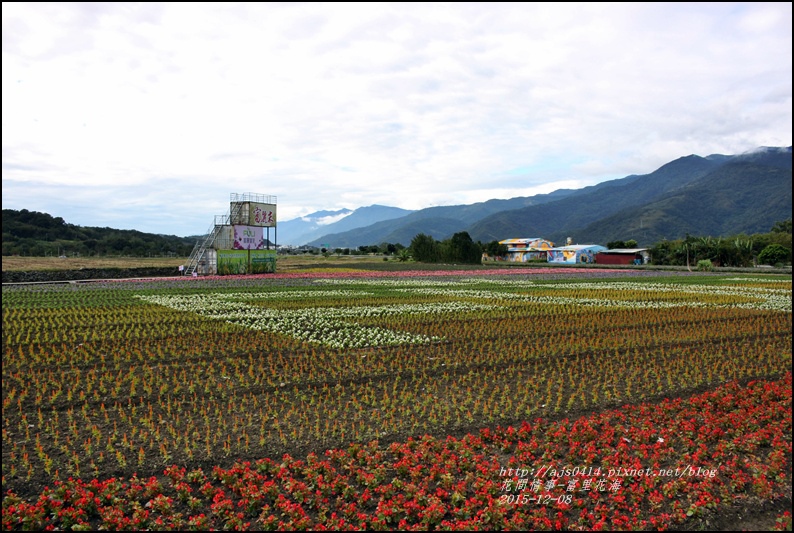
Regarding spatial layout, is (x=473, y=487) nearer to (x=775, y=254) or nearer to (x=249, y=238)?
(x=249, y=238)

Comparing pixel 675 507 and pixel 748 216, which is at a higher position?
pixel 748 216

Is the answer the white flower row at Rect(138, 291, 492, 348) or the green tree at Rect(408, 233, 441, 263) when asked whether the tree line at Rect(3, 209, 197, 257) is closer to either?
the green tree at Rect(408, 233, 441, 263)

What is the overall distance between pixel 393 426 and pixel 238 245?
39.2m

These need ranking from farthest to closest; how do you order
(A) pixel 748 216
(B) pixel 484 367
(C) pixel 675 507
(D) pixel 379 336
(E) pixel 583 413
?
(A) pixel 748 216, (D) pixel 379 336, (B) pixel 484 367, (E) pixel 583 413, (C) pixel 675 507

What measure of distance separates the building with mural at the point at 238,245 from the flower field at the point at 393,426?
2683 cm

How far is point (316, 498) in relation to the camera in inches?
230

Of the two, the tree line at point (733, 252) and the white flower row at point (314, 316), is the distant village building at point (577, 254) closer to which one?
the tree line at point (733, 252)

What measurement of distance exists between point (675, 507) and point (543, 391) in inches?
176

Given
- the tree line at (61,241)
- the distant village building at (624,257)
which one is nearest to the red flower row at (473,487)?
the tree line at (61,241)

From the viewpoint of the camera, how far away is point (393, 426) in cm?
807

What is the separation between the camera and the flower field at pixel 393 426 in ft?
18.7

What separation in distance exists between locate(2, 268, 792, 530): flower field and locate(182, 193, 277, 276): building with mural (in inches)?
1056

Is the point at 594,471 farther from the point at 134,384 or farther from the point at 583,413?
the point at 134,384

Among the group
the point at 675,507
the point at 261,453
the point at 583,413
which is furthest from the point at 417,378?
the point at 675,507
